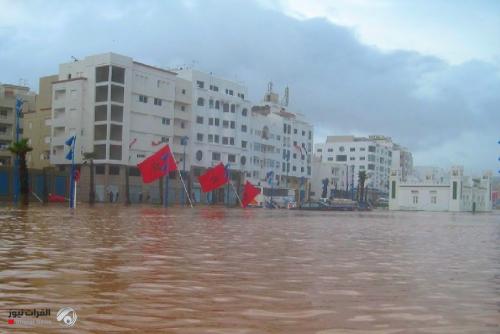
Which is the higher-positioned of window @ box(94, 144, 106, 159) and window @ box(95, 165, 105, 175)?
window @ box(94, 144, 106, 159)

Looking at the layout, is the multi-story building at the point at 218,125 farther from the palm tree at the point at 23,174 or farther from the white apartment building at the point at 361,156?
the white apartment building at the point at 361,156

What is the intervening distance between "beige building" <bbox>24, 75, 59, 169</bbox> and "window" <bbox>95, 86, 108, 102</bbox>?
10097mm

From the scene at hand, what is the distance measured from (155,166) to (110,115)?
1742cm

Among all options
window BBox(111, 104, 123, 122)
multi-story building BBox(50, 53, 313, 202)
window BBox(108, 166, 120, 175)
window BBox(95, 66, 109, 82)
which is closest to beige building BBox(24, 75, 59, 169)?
multi-story building BBox(50, 53, 313, 202)

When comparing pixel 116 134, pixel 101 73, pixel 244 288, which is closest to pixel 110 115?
pixel 116 134

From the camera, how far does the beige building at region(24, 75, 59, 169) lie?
76000 mm

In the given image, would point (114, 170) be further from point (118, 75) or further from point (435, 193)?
point (435, 193)

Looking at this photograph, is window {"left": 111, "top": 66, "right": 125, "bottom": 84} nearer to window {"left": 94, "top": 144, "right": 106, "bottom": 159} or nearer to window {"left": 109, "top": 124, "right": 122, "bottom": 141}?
window {"left": 109, "top": 124, "right": 122, "bottom": 141}

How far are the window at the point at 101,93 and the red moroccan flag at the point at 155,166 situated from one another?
56.2ft

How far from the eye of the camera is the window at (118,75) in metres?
68.6

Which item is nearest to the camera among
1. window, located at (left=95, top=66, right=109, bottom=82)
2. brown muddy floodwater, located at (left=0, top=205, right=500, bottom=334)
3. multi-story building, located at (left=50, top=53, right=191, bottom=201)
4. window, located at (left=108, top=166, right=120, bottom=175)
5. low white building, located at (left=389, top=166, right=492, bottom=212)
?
brown muddy floodwater, located at (left=0, top=205, right=500, bottom=334)

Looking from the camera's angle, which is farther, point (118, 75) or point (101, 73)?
point (118, 75)

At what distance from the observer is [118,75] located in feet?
227

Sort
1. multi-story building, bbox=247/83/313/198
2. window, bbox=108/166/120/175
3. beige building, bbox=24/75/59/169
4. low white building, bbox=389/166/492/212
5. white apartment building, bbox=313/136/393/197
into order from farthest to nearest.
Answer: white apartment building, bbox=313/136/393/197 → low white building, bbox=389/166/492/212 → multi-story building, bbox=247/83/313/198 → beige building, bbox=24/75/59/169 → window, bbox=108/166/120/175
